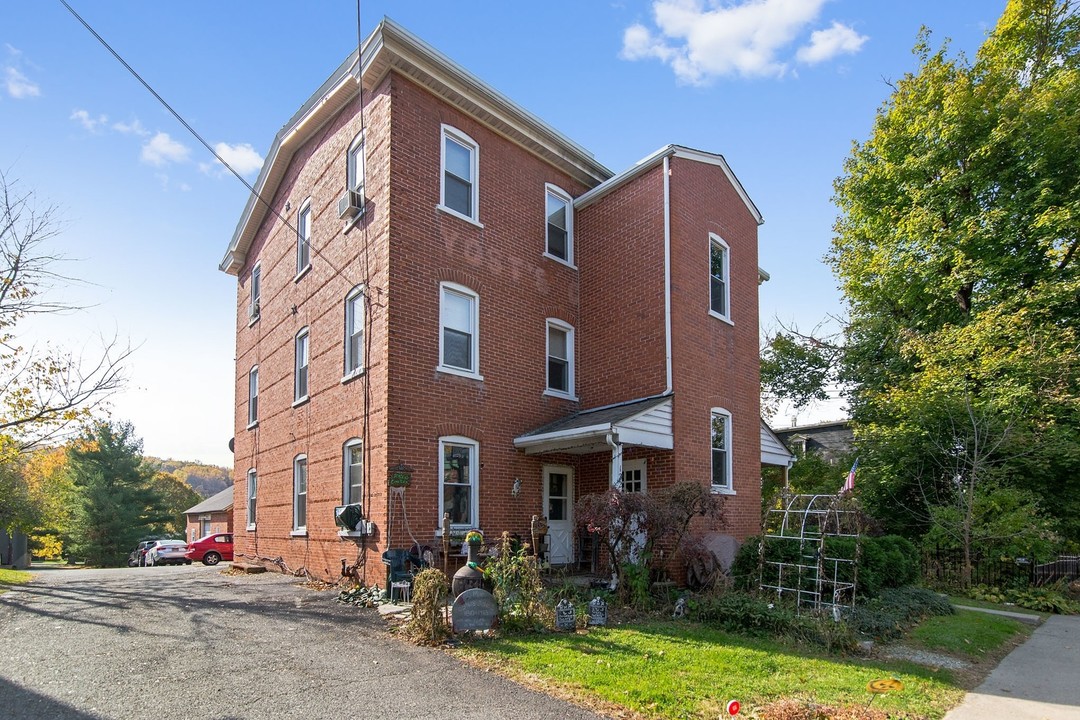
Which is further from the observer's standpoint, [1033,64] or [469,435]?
Result: [1033,64]

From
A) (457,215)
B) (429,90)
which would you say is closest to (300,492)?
(457,215)

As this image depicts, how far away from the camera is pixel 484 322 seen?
12.7 metres

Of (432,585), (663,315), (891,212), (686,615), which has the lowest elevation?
(686,615)

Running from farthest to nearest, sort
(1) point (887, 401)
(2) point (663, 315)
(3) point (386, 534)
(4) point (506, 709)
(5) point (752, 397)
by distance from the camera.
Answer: (1) point (887, 401)
(5) point (752, 397)
(2) point (663, 315)
(3) point (386, 534)
(4) point (506, 709)

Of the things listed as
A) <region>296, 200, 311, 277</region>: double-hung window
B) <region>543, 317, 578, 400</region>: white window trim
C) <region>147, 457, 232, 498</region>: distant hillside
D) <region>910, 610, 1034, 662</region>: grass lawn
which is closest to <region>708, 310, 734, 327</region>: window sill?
<region>543, 317, 578, 400</region>: white window trim

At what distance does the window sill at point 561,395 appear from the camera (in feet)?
44.9

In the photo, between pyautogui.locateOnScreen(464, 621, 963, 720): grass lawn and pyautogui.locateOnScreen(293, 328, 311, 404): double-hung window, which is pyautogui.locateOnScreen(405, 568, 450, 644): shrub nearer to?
pyautogui.locateOnScreen(464, 621, 963, 720): grass lawn

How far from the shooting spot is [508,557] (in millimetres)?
8547

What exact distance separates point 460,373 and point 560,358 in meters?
2.98

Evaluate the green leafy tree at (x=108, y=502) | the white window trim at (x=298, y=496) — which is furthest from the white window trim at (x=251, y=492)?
the green leafy tree at (x=108, y=502)

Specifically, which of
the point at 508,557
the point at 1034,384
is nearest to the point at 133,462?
the point at 508,557

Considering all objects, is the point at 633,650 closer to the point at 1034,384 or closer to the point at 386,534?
the point at 386,534

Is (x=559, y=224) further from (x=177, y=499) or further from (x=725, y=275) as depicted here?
(x=177, y=499)

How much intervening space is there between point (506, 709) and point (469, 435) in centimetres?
670
